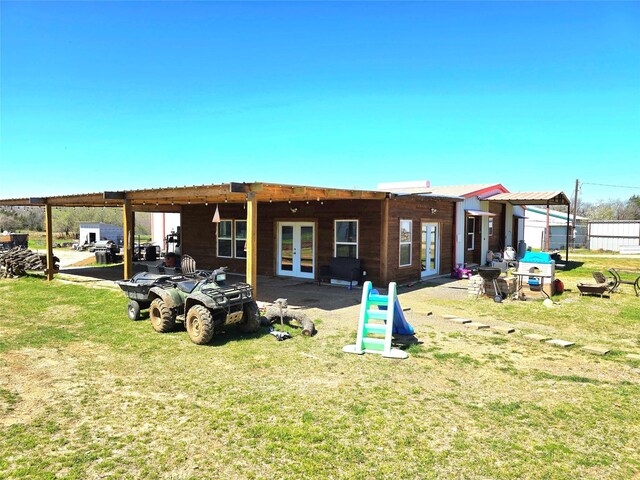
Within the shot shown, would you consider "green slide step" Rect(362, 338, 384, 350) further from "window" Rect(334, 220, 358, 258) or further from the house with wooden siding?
"window" Rect(334, 220, 358, 258)

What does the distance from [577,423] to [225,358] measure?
4144mm

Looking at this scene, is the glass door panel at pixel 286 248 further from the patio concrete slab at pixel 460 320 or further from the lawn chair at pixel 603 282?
the lawn chair at pixel 603 282

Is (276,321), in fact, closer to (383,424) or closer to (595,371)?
(383,424)

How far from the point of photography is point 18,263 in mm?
15391

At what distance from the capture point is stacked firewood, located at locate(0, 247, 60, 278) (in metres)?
15.3

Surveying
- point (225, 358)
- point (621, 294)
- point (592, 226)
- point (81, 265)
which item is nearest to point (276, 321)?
point (225, 358)

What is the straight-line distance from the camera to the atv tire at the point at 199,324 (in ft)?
21.1

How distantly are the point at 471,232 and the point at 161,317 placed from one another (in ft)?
43.1

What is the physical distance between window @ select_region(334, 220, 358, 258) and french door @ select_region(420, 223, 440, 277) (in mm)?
2611

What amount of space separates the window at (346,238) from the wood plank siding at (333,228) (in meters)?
0.14

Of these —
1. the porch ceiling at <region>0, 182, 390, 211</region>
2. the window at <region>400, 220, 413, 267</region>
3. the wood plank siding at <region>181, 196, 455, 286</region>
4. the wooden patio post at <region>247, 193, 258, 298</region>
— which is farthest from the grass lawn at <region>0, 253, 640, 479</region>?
the window at <region>400, 220, 413, 267</region>

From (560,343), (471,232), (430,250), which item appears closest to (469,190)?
(471,232)

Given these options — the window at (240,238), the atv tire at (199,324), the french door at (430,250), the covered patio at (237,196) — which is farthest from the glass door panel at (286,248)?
the atv tire at (199,324)

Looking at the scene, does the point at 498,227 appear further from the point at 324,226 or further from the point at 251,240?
the point at 251,240
